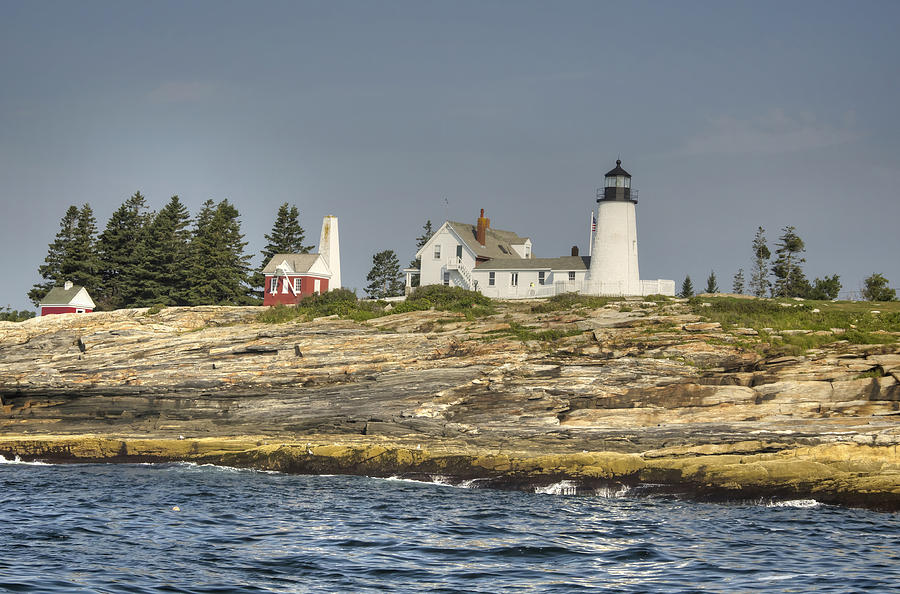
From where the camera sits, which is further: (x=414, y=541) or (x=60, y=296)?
(x=60, y=296)

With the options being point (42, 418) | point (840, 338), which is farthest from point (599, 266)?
point (42, 418)

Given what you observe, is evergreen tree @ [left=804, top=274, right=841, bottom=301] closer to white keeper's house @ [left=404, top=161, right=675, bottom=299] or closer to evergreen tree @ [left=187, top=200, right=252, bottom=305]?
white keeper's house @ [left=404, top=161, right=675, bottom=299]

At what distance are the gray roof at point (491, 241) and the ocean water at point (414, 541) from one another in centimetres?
3546

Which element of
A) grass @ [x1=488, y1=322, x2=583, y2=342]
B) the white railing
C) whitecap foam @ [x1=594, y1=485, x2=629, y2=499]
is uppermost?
the white railing

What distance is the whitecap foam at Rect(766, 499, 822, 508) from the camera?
2825 cm

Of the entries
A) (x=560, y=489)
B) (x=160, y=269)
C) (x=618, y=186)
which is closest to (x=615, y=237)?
(x=618, y=186)

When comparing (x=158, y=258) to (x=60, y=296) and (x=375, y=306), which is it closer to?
(x=60, y=296)

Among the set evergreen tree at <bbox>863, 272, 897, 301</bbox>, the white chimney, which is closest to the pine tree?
the white chimney

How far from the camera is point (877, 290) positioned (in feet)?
199

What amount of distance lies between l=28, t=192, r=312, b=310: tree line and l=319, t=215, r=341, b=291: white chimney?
28.7 ft

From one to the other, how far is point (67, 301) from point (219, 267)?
11.5 m

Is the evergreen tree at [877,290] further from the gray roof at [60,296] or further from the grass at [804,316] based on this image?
the gray roof at [60,296]

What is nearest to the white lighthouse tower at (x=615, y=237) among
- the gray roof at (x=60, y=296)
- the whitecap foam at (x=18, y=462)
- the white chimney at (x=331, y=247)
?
the white chimney at (x=331, y=247)

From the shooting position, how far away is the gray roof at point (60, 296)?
220 ft
